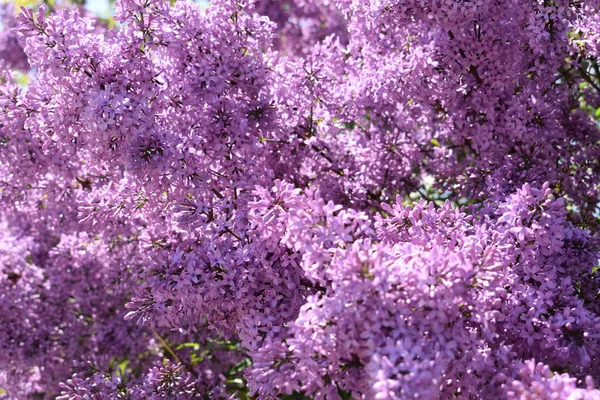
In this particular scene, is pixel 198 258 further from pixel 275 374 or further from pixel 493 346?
pixel 493 346

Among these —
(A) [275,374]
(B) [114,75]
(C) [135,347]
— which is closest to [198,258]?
(A) [275,374]

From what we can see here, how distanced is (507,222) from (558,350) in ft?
2.08

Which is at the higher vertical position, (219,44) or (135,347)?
(219,44)

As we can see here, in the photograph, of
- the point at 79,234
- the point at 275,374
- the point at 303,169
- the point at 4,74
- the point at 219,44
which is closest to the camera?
the point at 275,374

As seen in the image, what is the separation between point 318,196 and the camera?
3.04m

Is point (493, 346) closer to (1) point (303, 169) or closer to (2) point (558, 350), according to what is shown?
(2) point (558, 350)

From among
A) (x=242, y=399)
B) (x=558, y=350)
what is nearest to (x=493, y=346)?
(x=558, y=350)

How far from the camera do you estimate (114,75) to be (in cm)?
358

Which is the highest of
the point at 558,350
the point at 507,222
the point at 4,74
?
the point at 4,74

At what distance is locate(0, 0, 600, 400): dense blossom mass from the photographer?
106 inches

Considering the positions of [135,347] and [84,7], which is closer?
[135,347]

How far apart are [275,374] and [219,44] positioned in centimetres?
193

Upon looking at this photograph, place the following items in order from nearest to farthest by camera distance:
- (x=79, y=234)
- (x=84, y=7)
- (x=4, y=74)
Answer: (x=4, y=74) → (x=79, y=234) → (x=84, y=7)

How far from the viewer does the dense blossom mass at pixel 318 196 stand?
2.70 meters
